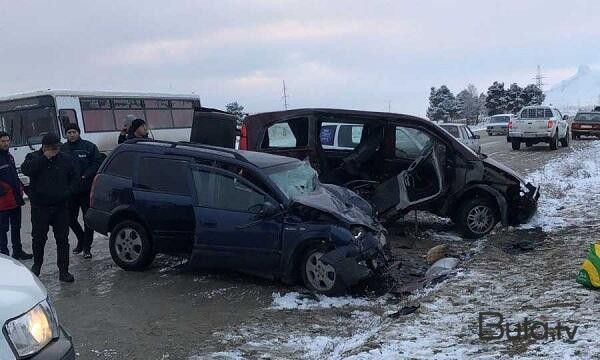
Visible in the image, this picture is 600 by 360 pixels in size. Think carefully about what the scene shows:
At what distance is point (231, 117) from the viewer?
30.4 feet

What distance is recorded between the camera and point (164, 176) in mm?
7180

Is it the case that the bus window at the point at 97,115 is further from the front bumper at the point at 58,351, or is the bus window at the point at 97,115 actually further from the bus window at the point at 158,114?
the front bumper at the point at 58,351

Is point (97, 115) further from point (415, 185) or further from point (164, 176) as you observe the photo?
point (415, 185)

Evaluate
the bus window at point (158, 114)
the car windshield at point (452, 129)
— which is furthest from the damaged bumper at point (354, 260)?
the bus window at point (158, 114)

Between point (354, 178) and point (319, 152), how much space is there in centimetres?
72

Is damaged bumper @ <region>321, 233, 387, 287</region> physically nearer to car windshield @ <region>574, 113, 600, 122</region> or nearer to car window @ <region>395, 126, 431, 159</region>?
car window @ <region>395, 126, 431, 159</region>

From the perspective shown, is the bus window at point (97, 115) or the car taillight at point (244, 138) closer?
the car taillight at point (244, 138)

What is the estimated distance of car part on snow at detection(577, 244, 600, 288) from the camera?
5156 mm

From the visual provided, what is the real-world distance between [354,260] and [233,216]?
4.89ft

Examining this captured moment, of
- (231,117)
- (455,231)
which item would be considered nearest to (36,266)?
(231,117)

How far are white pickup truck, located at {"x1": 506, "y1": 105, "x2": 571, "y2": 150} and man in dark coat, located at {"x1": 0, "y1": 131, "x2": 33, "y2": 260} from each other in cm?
2053

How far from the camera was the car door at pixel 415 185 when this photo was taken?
8.58 metres

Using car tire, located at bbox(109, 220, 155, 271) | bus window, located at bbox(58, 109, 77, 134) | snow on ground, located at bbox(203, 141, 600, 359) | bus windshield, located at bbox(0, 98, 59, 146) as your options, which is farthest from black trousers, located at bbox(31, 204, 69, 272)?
bus windshield, located at bbox(0, 98, 59, 146)

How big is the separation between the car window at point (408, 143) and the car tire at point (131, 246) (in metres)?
4.42
